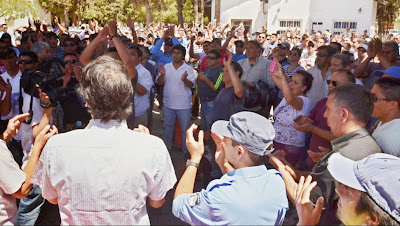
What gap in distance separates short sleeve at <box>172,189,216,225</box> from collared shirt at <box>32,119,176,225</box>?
8.5 inches

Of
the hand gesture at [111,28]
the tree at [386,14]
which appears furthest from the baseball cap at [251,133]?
the tree at [386,14]

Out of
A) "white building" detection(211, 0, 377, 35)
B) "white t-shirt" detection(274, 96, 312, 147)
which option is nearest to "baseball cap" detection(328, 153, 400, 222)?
"white t-shirt" detection(274, 96, 312, 147)

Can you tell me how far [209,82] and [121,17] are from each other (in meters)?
37.3

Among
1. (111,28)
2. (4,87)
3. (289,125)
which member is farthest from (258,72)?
(4,87)

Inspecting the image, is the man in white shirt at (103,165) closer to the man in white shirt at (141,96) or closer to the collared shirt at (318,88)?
the man in white shirt at (141,96)

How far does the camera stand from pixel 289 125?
156 inches

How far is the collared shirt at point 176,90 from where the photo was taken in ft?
19.0

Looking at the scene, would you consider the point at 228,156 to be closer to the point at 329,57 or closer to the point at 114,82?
the point at 114,82

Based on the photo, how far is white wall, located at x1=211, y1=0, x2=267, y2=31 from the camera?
1216 inches

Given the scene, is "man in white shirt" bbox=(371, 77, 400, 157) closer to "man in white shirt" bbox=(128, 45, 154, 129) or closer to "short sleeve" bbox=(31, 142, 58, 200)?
"short sleeve" bbox=(31, 142, 58, 200)

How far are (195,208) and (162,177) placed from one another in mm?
238

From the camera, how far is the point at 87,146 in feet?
6.12

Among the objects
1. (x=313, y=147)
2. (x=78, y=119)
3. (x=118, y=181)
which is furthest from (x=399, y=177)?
(x=78, y=119)

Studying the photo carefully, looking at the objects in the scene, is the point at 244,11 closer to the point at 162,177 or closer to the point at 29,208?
the point at 29,208
